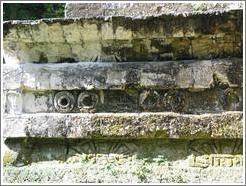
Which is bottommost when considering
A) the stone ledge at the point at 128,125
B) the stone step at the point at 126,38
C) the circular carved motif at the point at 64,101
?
the stone ledge at the point at 128,125

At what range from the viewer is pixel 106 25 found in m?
3.32

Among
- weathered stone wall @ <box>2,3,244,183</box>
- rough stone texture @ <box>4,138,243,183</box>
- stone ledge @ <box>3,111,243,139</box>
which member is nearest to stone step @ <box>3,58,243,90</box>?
weathered stone wall @ <box>2,3,244,183</box>

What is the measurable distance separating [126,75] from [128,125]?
1.31ft

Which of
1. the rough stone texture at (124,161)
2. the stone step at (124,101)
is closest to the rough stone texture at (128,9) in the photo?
the stone step at (124,101)

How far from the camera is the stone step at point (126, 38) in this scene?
327cm

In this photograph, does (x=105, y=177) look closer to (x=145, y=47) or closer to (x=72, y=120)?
(x=72, y=120)

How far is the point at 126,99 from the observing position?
3.47 metres

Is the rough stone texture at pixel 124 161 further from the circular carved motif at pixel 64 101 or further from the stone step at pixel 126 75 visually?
the stone step at pixel 126 75

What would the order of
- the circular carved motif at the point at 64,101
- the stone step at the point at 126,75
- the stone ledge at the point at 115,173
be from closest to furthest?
the stone ledge at the point at 115,173
the stone step at the point at 126,75
the circular carved motif at the point at 64,101

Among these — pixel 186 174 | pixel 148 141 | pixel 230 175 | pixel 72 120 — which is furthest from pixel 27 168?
pixel 230 175

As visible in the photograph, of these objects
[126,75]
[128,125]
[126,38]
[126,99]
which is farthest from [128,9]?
[128,125]

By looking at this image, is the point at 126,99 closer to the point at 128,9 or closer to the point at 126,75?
the point at 126,75

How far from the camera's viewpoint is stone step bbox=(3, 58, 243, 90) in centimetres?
333

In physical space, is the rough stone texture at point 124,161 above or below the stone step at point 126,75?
below
